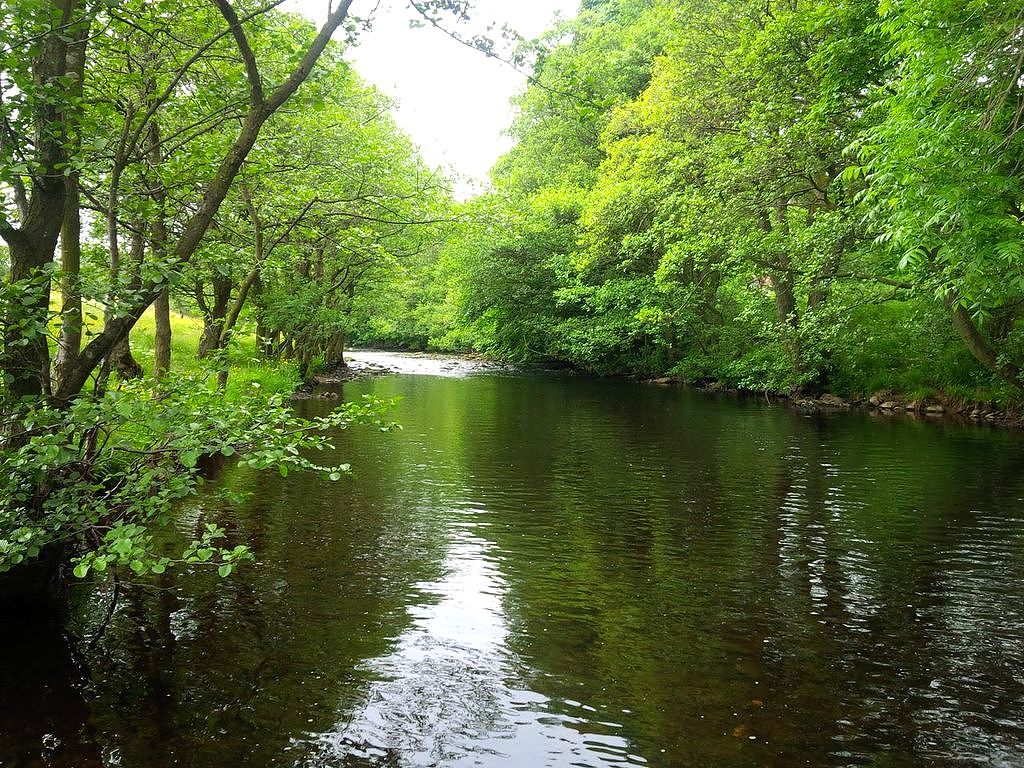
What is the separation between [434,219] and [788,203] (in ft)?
49.8

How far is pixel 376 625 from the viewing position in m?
6.44

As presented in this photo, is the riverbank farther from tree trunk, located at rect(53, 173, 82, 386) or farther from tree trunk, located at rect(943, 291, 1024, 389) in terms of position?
tree trunk, located at rect(53, 173, 82, 386)

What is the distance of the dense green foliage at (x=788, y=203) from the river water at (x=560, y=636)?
436cm

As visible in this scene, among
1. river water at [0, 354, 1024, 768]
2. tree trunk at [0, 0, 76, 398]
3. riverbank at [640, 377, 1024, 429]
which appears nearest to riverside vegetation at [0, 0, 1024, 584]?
tree trunk at [0, 0, 76, 398]

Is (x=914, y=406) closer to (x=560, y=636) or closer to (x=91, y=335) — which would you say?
(x=560, y=636)

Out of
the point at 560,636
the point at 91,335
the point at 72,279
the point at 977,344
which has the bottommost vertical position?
the point at 560,636

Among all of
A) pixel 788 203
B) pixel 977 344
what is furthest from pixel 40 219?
pixel 788 203

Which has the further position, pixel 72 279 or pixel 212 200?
pixel 212 200

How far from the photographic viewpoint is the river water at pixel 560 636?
183 inches

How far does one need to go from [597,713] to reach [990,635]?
160 inches

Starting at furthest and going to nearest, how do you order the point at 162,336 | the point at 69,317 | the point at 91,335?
the point at 162,336 → the point at 91,335 → the point at 69,317

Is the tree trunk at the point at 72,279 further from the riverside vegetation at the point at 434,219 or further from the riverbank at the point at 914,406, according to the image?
the riverbank at the point at 914,406

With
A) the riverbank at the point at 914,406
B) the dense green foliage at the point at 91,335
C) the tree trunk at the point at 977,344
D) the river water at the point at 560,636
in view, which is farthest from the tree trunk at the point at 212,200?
the riverbank at the point at 914,406

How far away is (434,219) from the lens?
1483 cm
